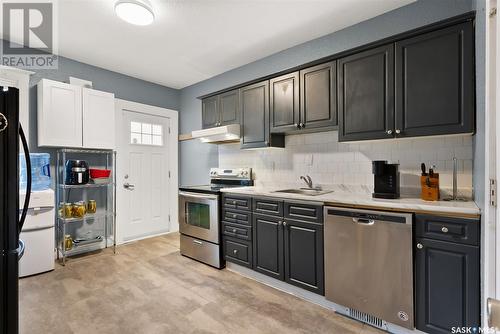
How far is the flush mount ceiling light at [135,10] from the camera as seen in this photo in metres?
2.18

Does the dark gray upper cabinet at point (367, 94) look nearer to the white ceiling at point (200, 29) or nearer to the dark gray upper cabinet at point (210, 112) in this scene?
the white ceiling at point (200, 29)

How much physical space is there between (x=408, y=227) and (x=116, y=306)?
247cm

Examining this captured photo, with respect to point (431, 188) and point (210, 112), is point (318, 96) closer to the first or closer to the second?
point (431, 188)

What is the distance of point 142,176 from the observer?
427 centimetres

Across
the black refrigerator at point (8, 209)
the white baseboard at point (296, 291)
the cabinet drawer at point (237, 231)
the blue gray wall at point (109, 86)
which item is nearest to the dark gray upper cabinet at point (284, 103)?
the cabinet drawer at point (237, 231)

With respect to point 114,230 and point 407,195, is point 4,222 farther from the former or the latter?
point 407,195

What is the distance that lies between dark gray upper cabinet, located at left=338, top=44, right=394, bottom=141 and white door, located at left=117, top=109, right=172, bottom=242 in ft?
10.7

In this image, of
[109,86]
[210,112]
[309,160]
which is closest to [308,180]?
[309,160]

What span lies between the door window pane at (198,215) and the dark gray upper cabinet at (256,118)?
962 millimetres

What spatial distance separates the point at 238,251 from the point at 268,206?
70 centimetres

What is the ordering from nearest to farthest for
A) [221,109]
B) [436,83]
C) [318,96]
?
[436,83] → [318,96] → [221,109]

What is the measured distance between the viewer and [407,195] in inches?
90.0

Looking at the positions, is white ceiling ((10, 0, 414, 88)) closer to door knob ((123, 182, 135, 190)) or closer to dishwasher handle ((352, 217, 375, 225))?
door knob ((123, 182, 135, 190))

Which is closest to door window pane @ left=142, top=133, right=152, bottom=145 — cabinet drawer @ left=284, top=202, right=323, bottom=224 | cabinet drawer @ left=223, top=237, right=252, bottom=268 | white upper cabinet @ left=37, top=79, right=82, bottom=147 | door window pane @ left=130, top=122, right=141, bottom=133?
door window pane @ left=130, top=122, right=141, bottom=133
